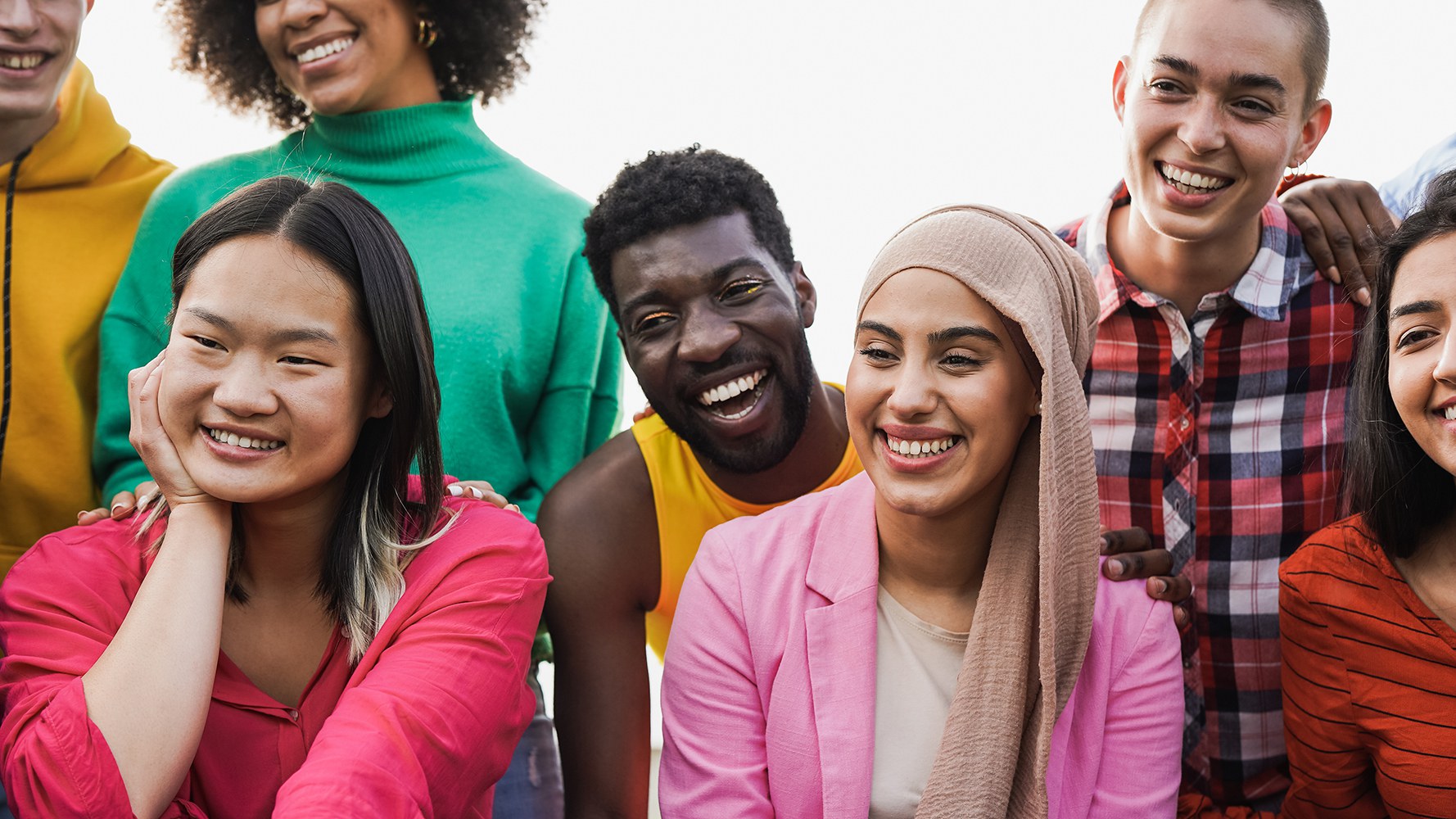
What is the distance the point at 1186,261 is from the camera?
3.05 m

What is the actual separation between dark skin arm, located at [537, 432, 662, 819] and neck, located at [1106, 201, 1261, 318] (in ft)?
4.35

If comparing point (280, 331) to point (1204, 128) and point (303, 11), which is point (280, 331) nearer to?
point (303, 11)

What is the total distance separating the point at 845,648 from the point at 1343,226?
1.63 meters

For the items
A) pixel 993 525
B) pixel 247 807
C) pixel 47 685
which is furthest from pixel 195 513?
pixel 993 525

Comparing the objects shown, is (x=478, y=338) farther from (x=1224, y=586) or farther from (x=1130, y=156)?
(x=1224, y=586)

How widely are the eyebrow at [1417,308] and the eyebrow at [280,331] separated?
2.01 m

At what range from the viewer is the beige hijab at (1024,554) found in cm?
235

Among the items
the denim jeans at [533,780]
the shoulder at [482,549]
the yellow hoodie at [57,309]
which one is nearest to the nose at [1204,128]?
the shoulder at [482,549]

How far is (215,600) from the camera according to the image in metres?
2.24

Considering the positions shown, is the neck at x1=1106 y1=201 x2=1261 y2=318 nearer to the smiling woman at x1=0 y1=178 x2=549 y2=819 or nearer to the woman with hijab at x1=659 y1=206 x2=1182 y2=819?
the woman with hijab at x1=659 y1=206 x2=1182 y2=819

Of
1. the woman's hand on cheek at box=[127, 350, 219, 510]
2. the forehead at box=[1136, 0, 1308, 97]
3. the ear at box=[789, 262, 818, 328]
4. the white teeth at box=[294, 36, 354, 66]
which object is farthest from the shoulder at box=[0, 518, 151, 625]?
the forehead at box=[1136, 0, 1308, 97]

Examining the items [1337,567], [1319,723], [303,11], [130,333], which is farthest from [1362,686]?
[303,11]

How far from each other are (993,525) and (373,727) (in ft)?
4.23

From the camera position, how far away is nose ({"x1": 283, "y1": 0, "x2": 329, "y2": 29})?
133 inches
